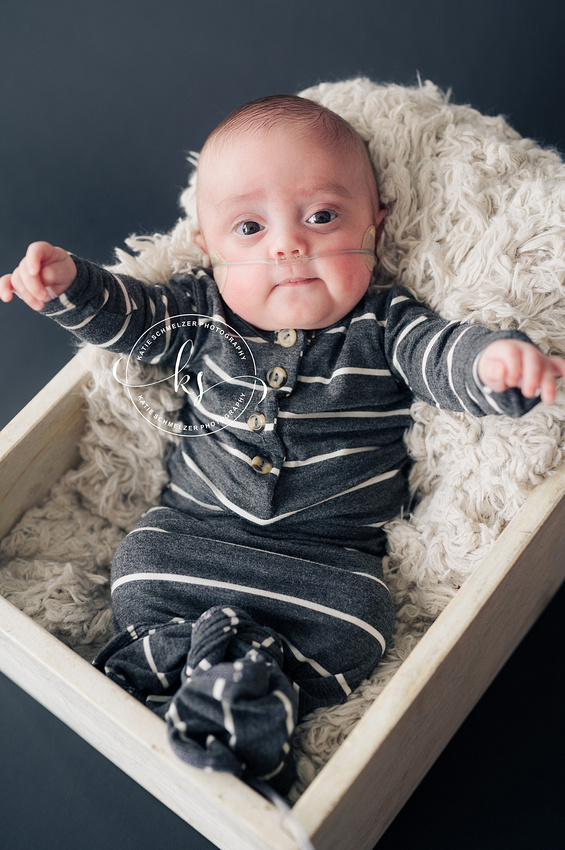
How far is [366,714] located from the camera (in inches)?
32.4

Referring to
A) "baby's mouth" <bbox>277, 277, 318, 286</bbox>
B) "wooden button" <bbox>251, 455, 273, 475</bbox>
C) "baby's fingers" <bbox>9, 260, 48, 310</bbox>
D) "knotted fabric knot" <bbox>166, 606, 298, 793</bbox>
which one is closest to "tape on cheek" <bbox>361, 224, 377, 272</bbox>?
"baby's mouth" <bbox>277, 277, 318, 286</bbox>

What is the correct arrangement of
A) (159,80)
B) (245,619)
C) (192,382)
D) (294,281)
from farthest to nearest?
(159,80)
(192,382)
(294,281)
(245,619)

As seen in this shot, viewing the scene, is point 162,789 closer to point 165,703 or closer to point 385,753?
point 165,703

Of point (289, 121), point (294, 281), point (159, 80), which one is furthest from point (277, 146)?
point (159, 80)

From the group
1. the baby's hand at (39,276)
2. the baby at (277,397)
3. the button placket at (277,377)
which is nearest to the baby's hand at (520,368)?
the baby at (277,397)

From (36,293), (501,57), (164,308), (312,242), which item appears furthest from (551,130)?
(36,293)

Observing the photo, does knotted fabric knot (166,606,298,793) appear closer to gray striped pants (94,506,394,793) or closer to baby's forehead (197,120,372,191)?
gray striped pants (94,506,394,793)

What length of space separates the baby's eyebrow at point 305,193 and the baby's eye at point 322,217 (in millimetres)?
24

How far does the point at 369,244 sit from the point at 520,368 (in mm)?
353

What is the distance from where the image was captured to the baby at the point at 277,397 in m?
0.96

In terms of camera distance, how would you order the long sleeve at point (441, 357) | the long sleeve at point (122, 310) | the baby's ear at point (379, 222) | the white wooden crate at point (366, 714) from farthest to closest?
the baby's ear at point (379, 222) < the long sleeve at point (122, 310) < the long sleeve at point (441, 357) < the white wooden crate at point (366, 714)

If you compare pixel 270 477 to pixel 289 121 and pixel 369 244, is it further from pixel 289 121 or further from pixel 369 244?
pixel 289 121

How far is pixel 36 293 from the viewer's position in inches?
37.3

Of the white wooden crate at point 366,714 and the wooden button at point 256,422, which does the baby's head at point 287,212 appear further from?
the white wooden crate at point 366,714
